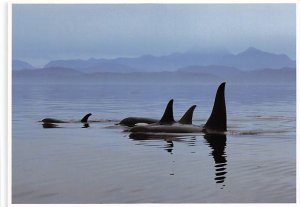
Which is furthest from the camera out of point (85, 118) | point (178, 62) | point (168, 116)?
point (168, 116)

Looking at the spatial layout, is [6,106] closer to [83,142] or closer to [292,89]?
[83,142]

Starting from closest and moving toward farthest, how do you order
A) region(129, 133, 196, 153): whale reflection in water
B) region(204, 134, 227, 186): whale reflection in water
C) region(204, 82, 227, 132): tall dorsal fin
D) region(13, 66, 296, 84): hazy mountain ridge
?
region(204, 134, 227, 186): whale reflection in water → region(13, 66, 296, 84): hazy mountain ridge → region(204, 82, 227, 132): tall dorsal fin → region(129, 133, 196, 153): whale reflection in water

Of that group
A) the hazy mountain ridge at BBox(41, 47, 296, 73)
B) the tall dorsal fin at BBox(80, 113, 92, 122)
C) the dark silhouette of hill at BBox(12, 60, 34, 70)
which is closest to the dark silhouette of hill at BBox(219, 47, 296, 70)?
the hazy mountain ridge at BBox(41, 47, 296, 73)

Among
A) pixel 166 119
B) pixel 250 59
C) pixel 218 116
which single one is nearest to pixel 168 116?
pixel 166 119

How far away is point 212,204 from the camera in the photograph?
26.3ft

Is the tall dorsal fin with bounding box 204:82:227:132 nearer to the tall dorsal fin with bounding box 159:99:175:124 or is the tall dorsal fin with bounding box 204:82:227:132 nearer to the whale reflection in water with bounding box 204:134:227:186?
the whale reflection in water with bounding box 204:134:227:186

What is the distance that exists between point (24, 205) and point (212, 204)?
2.13m

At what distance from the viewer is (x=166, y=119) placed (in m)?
10.5

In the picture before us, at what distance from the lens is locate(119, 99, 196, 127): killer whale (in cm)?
987

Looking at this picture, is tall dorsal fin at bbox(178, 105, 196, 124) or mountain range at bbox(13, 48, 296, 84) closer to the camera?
mountain range at bbox(13, 48, 296, 84)

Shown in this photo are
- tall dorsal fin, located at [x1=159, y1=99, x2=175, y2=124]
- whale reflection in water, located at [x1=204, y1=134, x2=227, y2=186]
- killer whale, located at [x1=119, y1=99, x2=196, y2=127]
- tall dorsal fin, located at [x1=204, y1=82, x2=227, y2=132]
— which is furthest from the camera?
killer whale, located at [x1=119, y1=99, x2=196, y2=127]

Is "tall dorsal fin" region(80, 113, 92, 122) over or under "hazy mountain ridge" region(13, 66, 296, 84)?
under

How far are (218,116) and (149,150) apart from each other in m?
1.19

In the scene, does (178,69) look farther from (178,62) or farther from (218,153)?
(218,153)
